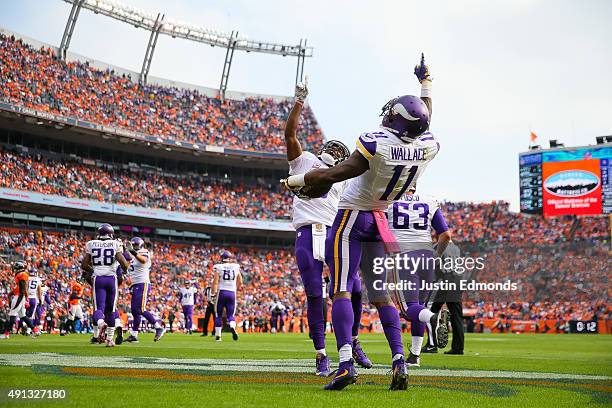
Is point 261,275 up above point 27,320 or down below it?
above

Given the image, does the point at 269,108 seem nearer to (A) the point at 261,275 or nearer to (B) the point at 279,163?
Answer: (B) the point at 279,163

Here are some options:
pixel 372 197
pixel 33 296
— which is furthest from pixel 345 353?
pixel 33 296

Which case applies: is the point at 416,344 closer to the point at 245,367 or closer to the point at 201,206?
the point at 245,367

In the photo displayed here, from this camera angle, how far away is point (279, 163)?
51.6m

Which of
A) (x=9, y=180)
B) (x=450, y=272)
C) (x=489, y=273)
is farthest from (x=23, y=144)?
(x=450, y=272)

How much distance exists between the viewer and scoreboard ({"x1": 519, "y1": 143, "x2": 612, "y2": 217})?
134 feet

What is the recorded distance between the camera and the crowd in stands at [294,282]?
3569 centimetres

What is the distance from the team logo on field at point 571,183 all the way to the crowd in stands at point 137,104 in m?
18.2

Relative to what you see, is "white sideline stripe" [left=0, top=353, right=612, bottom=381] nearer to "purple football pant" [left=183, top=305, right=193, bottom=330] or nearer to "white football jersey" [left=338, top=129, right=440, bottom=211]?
"white football jersey" [left=338, top=129, right=440, bottom=211]

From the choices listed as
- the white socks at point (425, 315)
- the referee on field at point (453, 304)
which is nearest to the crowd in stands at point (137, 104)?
the referee on field at point (453, 304)

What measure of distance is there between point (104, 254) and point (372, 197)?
8.23 metres

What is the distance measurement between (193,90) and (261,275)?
617 inches

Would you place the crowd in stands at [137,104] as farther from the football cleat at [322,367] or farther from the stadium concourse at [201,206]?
the football cleat at [322,367]

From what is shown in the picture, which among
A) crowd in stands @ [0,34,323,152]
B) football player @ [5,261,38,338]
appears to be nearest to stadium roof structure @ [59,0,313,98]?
crowd in stands @ [0,34,323,152]
